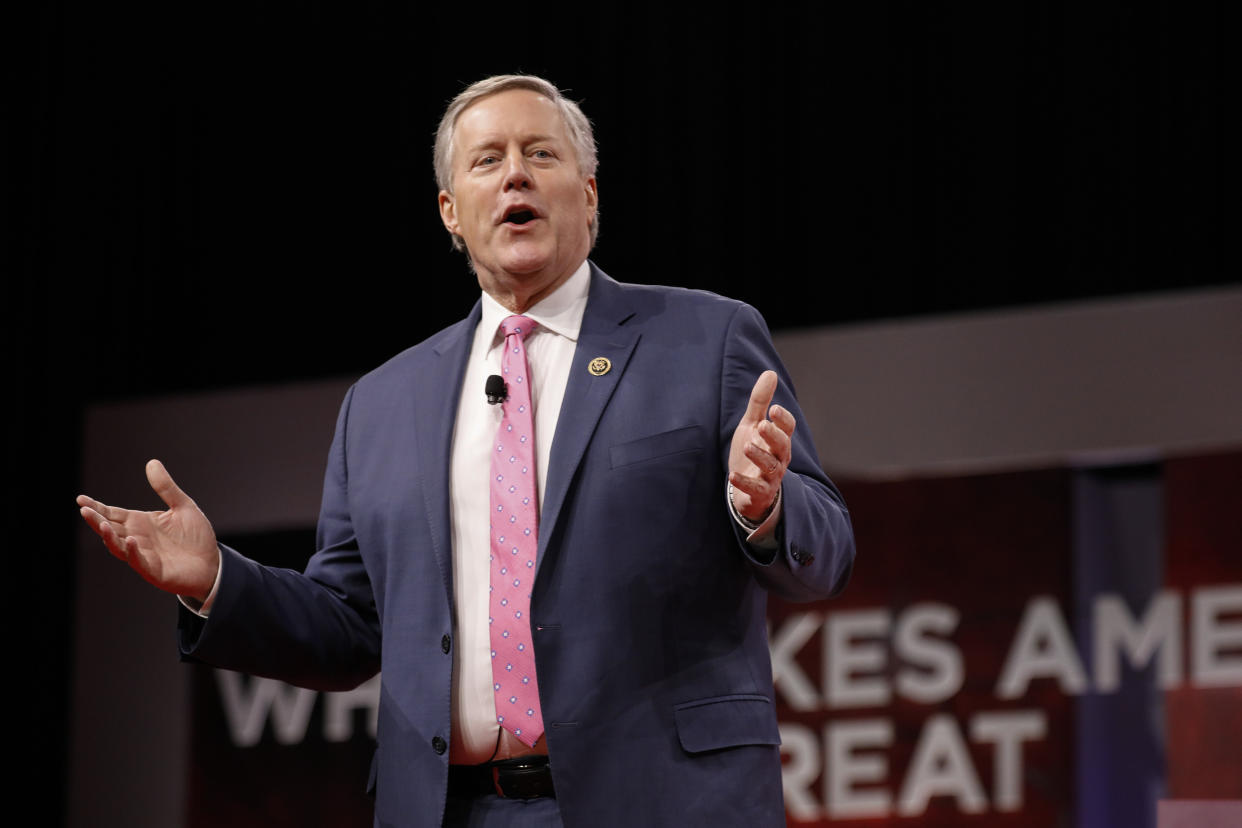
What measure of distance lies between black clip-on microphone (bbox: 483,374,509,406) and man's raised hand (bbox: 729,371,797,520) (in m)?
0.36

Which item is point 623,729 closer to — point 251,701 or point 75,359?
point 251,701

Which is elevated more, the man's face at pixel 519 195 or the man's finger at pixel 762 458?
the man's face at pixel 519 195

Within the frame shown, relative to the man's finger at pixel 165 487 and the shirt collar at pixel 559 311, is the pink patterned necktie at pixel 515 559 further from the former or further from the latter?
the man's finger at pixel 165 487

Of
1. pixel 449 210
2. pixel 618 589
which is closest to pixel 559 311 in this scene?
pixel 449 210

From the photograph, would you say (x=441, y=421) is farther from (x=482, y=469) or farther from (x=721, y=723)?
(x=721, y=723)

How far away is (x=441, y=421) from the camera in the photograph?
75.0 inches

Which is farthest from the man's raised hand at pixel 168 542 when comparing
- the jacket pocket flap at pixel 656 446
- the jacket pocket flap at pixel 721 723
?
the jacket pocket flap at pixel 721 723

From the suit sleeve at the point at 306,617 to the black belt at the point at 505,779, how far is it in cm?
28

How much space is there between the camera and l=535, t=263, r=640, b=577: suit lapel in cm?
174

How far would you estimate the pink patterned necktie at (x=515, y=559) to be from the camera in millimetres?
1712

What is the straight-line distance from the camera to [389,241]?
490 centimetres

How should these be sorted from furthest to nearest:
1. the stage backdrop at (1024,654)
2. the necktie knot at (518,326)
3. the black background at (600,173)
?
the black background at (600,173), the stage backdrop at (1024,654), the necktie knot at (518,326)

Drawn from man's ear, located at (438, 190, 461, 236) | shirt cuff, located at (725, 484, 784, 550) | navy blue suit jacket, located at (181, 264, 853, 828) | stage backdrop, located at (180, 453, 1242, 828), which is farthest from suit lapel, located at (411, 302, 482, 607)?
stage backdrop, located at (180, 453, 1242, 828)

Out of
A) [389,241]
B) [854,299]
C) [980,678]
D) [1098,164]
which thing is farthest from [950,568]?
[389,241]
